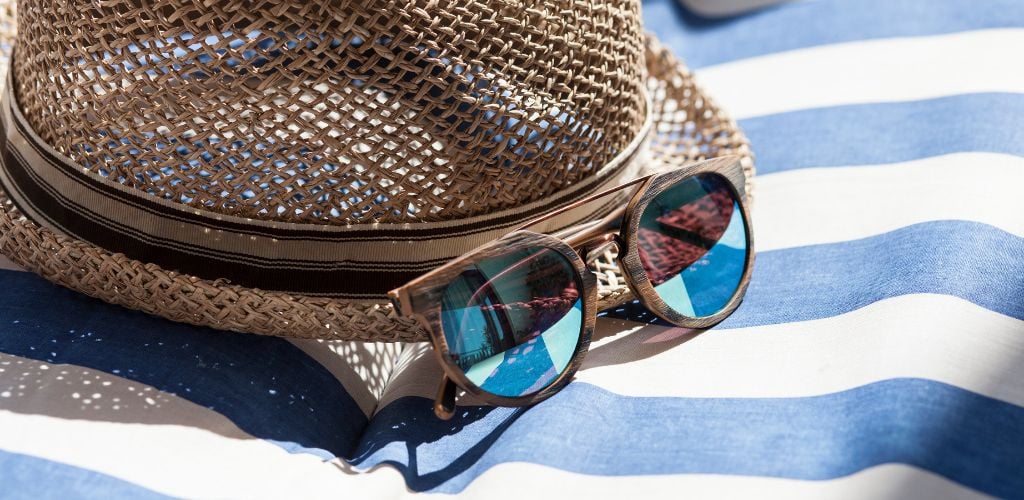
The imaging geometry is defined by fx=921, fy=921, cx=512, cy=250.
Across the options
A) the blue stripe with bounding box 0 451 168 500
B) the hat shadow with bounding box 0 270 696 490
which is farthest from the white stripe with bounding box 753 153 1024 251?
the blue stripe with bounding box 0 451 168 500

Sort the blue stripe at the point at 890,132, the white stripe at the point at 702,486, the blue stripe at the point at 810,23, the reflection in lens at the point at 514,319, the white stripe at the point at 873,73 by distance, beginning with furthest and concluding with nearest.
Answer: the blue stripe at the point at 810,23 → the white stripe at the point at 873,73 → the blue stripe at the point at 890,132 → the reflection in lens at the point at 514,319 → the white stripe at the point at 702,486

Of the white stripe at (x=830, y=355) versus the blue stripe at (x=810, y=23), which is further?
the blue stripe at (x=810, y=23)

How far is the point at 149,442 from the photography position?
0.67 meters

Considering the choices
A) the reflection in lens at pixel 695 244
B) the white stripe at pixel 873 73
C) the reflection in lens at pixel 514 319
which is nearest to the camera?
the reflection in lens at pixel 514 319

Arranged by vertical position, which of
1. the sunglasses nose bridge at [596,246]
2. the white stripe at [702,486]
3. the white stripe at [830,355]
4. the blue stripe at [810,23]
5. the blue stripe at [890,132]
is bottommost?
the white stripe at [702,486]

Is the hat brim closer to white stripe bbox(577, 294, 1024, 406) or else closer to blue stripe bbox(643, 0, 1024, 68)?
white stripe bbox(577, 294, 1024, 406)

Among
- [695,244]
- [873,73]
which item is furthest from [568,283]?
[873,73]

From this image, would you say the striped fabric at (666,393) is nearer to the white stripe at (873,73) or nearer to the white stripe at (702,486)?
the white stripe at (702,486)

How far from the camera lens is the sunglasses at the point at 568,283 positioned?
0.70 metres

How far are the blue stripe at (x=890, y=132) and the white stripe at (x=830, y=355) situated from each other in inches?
13.0

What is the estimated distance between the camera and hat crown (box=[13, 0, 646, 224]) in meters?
0.69

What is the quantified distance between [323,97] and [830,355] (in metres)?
0.45

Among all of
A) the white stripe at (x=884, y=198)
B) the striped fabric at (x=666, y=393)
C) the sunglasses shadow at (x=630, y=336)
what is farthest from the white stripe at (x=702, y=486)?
the white stripe at (x=884, y=198)

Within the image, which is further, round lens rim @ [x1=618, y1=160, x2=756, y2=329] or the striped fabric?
round lens rim @ [x1=618, y1=160, x2=756, y2=329]
